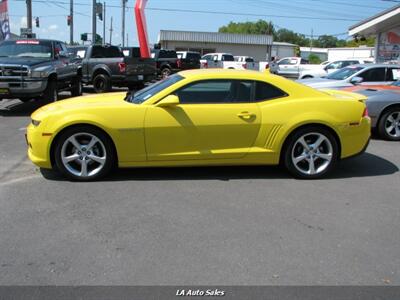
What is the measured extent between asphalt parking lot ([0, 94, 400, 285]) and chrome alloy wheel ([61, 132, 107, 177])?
20 centimetres

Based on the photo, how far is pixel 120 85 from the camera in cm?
1711

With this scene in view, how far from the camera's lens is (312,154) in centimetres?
625

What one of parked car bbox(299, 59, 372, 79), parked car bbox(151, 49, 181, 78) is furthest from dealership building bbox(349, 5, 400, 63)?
parked car bbox(151, 49, 181, 78)

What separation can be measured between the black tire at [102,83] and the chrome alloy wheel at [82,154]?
11111 millimetres

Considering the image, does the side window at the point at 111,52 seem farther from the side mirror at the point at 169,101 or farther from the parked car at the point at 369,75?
the side mirror at the point at 169,101

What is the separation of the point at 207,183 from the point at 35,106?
9.19 m

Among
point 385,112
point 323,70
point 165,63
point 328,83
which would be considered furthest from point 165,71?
point 385,112

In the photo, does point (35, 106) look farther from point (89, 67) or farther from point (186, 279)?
point (186, 279)

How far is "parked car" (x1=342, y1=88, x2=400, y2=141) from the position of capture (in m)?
9.05

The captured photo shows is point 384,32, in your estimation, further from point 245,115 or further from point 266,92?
point 245,115

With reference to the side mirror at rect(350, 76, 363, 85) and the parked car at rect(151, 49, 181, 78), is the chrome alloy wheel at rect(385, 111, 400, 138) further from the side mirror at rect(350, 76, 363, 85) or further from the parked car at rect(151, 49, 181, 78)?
the parked car at rect(151, 49, 181, 78)

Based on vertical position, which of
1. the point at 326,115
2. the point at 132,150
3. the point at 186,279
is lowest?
the point at 186,279

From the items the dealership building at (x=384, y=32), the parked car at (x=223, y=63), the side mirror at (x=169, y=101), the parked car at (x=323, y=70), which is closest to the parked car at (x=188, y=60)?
the parked car at (x=223, y=63)

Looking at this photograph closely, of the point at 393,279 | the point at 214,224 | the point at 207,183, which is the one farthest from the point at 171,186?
the point at 393,279
